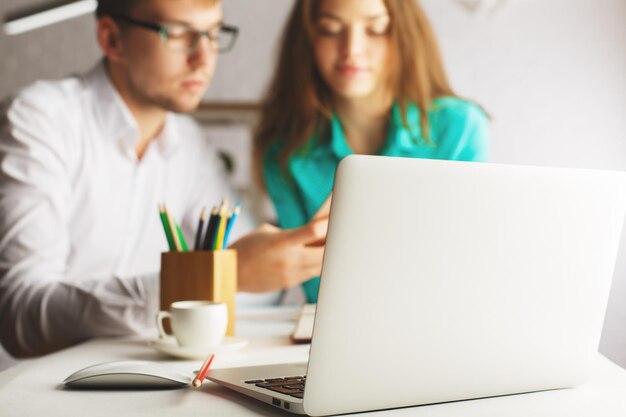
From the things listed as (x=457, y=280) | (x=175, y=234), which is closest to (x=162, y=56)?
(x=175, y=234)

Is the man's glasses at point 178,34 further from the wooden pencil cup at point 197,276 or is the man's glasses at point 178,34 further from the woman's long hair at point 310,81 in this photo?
the wooden pencil cup at point 197,276

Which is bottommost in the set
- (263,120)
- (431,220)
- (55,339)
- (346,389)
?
(55,339)

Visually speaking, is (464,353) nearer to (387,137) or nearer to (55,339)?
(55,339)

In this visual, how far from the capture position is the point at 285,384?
563 millimetres

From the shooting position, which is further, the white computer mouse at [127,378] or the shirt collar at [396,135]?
the shirt collar at [396,135]

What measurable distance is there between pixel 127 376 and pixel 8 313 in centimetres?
61

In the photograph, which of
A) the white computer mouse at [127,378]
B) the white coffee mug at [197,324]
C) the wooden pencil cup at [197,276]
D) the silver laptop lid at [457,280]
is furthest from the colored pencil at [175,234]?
the silver laptop lid at [457,280]

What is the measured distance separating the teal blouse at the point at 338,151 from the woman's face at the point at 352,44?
10 cm

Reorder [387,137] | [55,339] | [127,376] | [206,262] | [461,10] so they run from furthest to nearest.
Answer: [461,10] < [387,137] < [55,339] < [206,262] < [127,376]

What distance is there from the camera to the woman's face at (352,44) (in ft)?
5.49

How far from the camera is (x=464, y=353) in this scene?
20.8 inches

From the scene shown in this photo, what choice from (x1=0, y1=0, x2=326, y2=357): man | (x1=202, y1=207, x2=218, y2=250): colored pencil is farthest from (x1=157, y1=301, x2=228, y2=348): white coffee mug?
(x1=0, y1=0, x2=326, y2=357): man

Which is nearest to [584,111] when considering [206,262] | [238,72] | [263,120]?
[263,120]

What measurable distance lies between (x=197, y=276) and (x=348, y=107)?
961 millimetres
